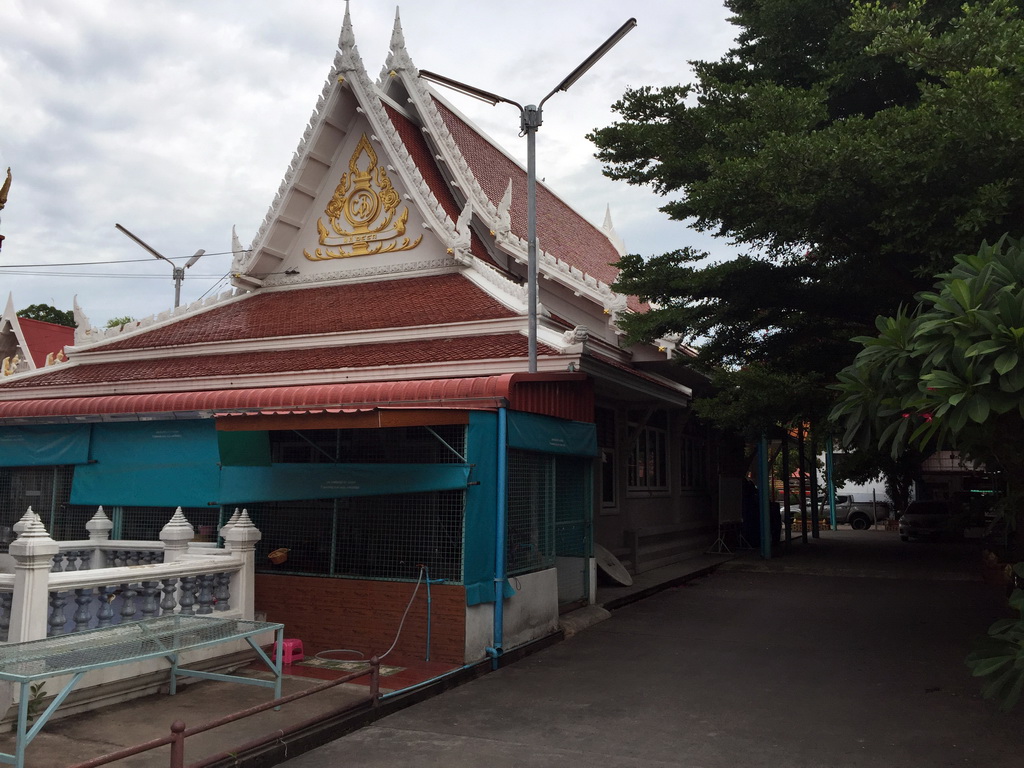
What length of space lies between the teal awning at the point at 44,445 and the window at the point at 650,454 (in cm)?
882

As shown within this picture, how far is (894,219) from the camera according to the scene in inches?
320

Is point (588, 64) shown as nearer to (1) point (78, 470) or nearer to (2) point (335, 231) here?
(2) point (335, 231)

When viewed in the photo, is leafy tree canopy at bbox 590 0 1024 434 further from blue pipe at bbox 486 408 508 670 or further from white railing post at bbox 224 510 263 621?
white railing post at bbox 224 510 263 621

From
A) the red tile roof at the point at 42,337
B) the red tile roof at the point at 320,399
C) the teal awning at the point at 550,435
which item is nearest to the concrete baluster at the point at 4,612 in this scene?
the red tile roof at the point at 320,399

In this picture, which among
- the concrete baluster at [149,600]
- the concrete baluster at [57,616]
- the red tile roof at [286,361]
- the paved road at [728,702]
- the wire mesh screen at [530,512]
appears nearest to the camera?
the paved road at [728,702]

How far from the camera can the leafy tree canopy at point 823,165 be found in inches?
297

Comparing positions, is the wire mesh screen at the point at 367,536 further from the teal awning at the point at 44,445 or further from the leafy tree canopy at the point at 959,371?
the leafy tree canopy at the point at 959,371

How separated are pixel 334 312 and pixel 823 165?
26.7ft

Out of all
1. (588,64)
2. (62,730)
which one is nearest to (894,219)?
(588,64)

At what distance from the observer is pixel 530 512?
10.2m

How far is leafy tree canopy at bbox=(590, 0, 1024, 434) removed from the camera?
755 cm

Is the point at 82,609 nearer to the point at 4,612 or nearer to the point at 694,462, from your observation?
the point at 4,612

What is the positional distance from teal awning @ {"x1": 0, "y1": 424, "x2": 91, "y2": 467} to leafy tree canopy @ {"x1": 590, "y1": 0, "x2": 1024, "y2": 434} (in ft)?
24.7

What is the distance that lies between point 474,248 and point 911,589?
9813 millimetres
